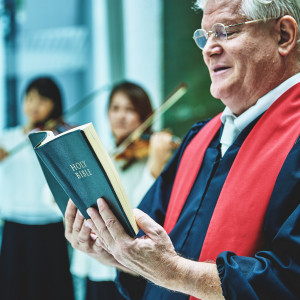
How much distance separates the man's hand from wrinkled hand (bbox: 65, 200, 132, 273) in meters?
0.15

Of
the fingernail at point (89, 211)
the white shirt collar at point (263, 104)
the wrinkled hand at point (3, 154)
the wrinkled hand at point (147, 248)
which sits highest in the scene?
the white shirt collar at point (263, 104)

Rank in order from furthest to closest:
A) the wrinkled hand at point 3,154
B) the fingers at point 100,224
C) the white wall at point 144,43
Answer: the white wall at point 144,43 → the wrinkled hand at point 3,154 → the fingers at point 100,224

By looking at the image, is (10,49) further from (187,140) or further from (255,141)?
(255,141)

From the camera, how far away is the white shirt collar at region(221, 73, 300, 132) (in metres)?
0.97

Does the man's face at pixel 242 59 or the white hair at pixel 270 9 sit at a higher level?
the white hair at pixel 270 9

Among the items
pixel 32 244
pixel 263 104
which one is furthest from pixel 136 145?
pixel 263 104

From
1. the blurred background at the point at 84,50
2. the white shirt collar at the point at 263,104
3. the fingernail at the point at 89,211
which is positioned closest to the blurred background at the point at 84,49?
the blurred background at the point at 84,50

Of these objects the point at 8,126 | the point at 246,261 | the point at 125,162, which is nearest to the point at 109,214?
the point at 246,261

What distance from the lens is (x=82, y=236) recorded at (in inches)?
42.0

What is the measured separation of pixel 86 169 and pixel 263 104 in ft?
1.38

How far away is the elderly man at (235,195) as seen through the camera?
0.81 meters

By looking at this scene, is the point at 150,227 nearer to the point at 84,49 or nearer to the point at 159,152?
the point at 159,152

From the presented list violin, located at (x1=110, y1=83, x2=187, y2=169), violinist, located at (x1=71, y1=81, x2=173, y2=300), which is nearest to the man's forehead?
violinist, located at (x1=71, y1=81, x2=173, y2=300)

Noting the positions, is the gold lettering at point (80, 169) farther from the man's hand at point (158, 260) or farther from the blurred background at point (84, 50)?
the blurred background at point (84, 50)
